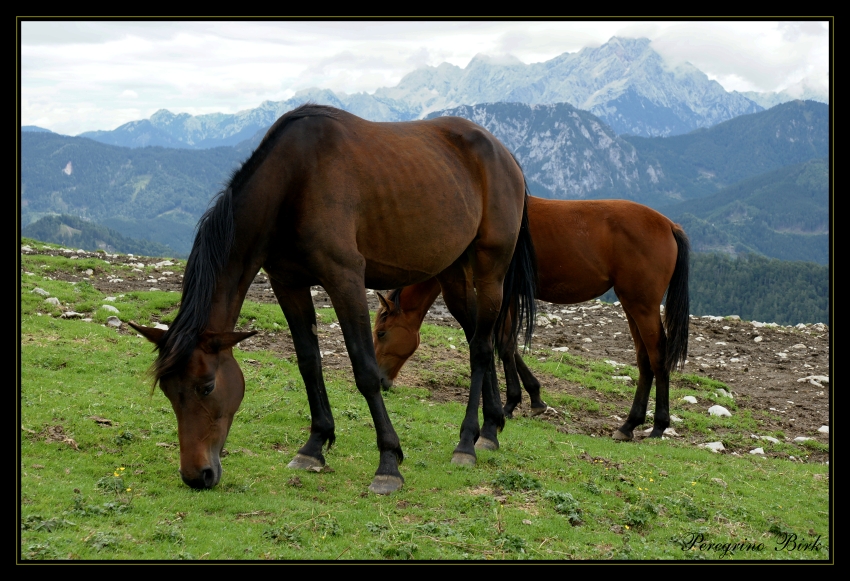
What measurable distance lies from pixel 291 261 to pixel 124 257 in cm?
1450

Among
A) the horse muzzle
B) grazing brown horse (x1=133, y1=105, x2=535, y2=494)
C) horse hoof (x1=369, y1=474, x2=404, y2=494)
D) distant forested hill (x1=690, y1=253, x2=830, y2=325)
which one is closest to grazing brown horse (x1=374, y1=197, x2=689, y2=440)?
grazing brown horse (x1=133, y1=105, x2=535, y2=494)

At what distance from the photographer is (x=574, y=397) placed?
11234 millimetres

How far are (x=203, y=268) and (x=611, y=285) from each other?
6.63 meters

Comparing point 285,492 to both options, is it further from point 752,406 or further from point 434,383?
point 752,406

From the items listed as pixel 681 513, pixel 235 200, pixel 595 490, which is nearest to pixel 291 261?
pixel 235 200

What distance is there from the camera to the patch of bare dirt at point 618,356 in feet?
35.6

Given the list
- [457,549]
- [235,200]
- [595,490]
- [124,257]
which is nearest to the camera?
[457,549]

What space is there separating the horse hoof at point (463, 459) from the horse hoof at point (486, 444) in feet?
2.13

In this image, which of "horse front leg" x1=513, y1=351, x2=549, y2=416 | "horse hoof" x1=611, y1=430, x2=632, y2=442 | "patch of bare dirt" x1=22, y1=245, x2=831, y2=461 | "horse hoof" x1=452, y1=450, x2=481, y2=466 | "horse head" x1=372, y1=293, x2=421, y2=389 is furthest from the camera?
"patch of bare dirt" x1=22, y1=245, x2=831, y2=461

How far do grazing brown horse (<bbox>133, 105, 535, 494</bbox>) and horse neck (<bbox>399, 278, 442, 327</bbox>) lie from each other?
252 centimetres

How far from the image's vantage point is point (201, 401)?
551cm

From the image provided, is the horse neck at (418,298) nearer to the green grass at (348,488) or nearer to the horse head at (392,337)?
the horse head at (392,337)

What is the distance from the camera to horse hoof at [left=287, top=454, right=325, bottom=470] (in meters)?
6.64

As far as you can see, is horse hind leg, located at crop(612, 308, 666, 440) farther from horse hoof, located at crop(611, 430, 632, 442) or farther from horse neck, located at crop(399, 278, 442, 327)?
horse neck, located at crop(399, 278, 442, 327)
